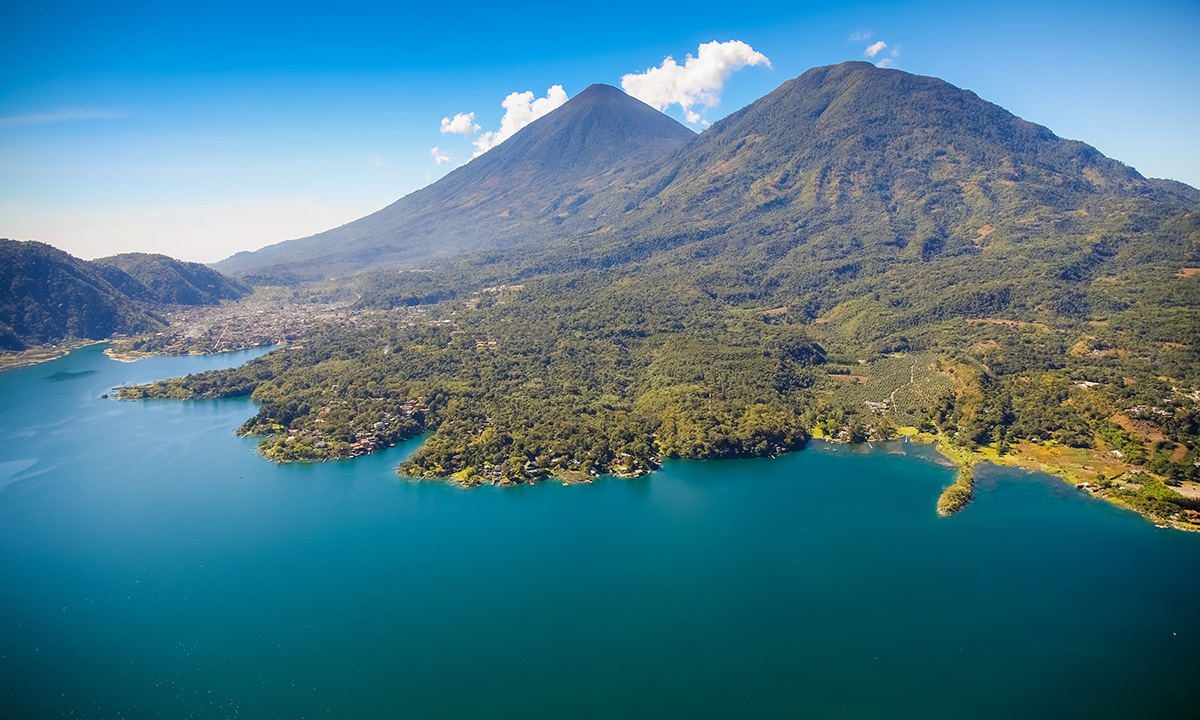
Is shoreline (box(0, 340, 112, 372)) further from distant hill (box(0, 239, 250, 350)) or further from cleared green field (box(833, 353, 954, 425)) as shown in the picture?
cleared green field (box(833, 353, 954, 425))

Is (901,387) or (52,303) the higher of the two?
(52,303)

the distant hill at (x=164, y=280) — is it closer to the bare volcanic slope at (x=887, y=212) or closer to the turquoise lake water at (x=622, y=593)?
the bare volcanic slope at (x=887, y=212)

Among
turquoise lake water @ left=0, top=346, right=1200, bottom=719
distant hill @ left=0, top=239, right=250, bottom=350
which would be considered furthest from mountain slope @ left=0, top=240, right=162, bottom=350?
turquoise lake water @ left=0, top=346, right=1200, bottom=719

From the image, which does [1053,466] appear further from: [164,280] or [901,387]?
[164,280]

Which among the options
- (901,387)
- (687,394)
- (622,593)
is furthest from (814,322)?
(622,593)

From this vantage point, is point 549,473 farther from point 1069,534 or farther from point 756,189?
point 756,189

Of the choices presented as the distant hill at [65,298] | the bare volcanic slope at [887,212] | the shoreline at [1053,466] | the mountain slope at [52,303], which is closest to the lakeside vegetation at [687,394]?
the shoreline at [1053,466]
